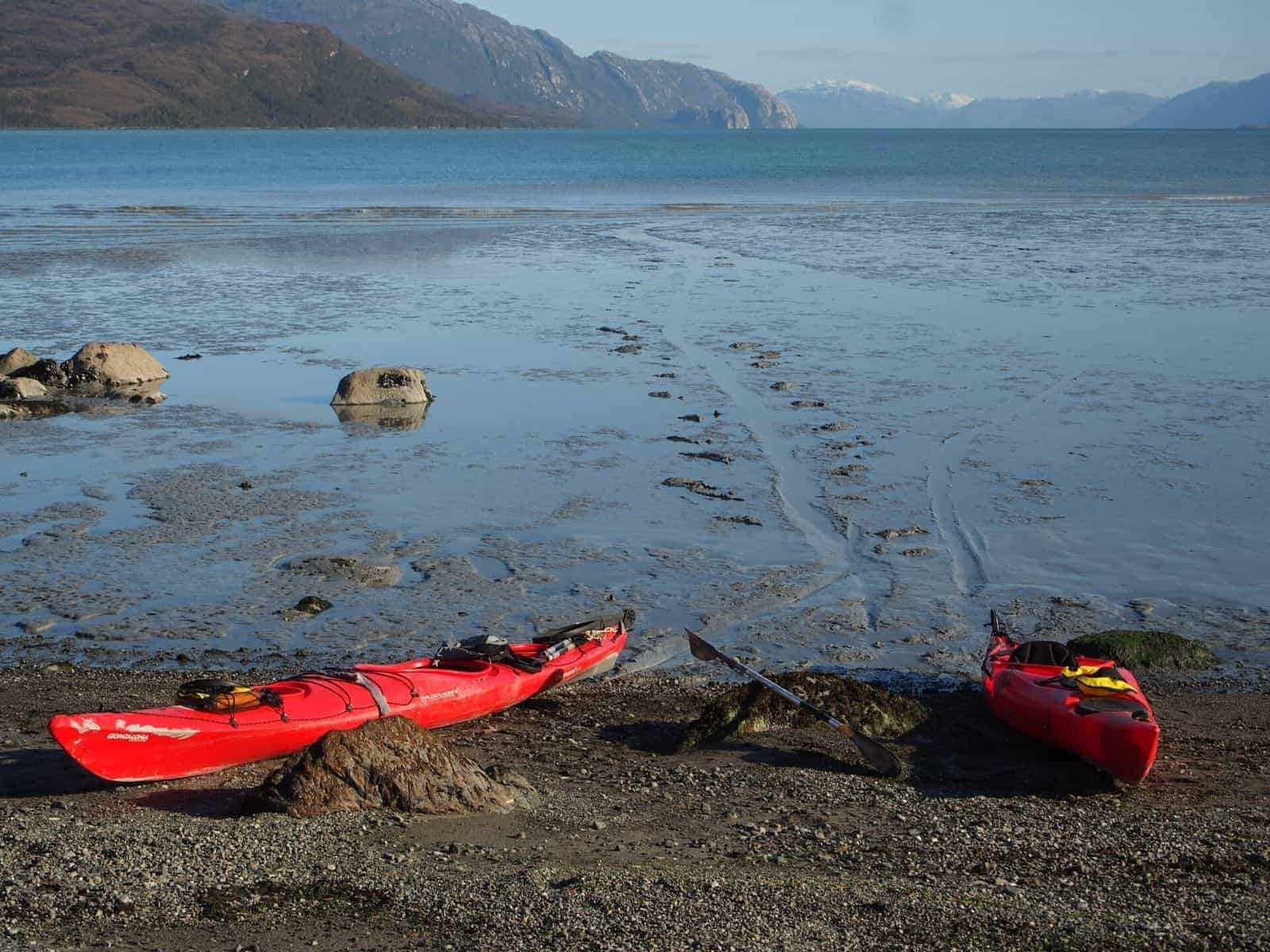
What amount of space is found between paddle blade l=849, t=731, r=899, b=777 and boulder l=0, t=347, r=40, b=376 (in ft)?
52.8

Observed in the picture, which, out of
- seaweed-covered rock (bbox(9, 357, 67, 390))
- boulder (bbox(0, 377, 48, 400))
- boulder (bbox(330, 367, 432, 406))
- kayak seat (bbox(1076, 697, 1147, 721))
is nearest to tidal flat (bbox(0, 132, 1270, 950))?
kayak seat (bbox(1076, 697, 1147, 721))

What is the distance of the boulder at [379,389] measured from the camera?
1877 cm

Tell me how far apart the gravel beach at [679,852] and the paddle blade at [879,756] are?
123 millimetres

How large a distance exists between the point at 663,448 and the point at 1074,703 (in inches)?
326

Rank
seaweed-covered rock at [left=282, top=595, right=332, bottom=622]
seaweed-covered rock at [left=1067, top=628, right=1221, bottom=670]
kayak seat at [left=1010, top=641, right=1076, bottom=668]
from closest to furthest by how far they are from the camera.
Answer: kayak seat at [left=1010, top=641, right=1076, bottom=668] → seaweed-covered rock at [left=1067, top=628, right=1221, bottom=670] → seaweed-covered rock at [left=282, top=595, right=332, bottom=622]

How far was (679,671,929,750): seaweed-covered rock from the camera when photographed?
356 inches

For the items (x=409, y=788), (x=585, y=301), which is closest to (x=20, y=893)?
(x=409, y=788)

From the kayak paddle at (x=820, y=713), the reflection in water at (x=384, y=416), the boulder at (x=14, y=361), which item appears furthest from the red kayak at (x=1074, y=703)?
the boulder at (x=14, y=361)

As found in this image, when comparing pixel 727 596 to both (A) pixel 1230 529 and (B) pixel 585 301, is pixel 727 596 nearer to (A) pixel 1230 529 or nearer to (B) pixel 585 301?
(A) pixel 1230 529

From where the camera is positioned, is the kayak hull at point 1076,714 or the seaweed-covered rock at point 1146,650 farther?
the seaweed-covered rock at point 1146,650

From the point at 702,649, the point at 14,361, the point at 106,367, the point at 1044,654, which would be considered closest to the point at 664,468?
the point at 702,649

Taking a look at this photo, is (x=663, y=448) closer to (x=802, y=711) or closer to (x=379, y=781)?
(x=802, y=711)

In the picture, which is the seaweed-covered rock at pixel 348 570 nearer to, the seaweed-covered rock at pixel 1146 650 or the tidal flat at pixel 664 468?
the tidal flat at pixel 664 468

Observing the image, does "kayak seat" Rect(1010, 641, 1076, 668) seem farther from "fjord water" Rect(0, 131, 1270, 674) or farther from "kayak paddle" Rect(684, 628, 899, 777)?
"kayak paddle" Rect(684, 628, 899, 777)
